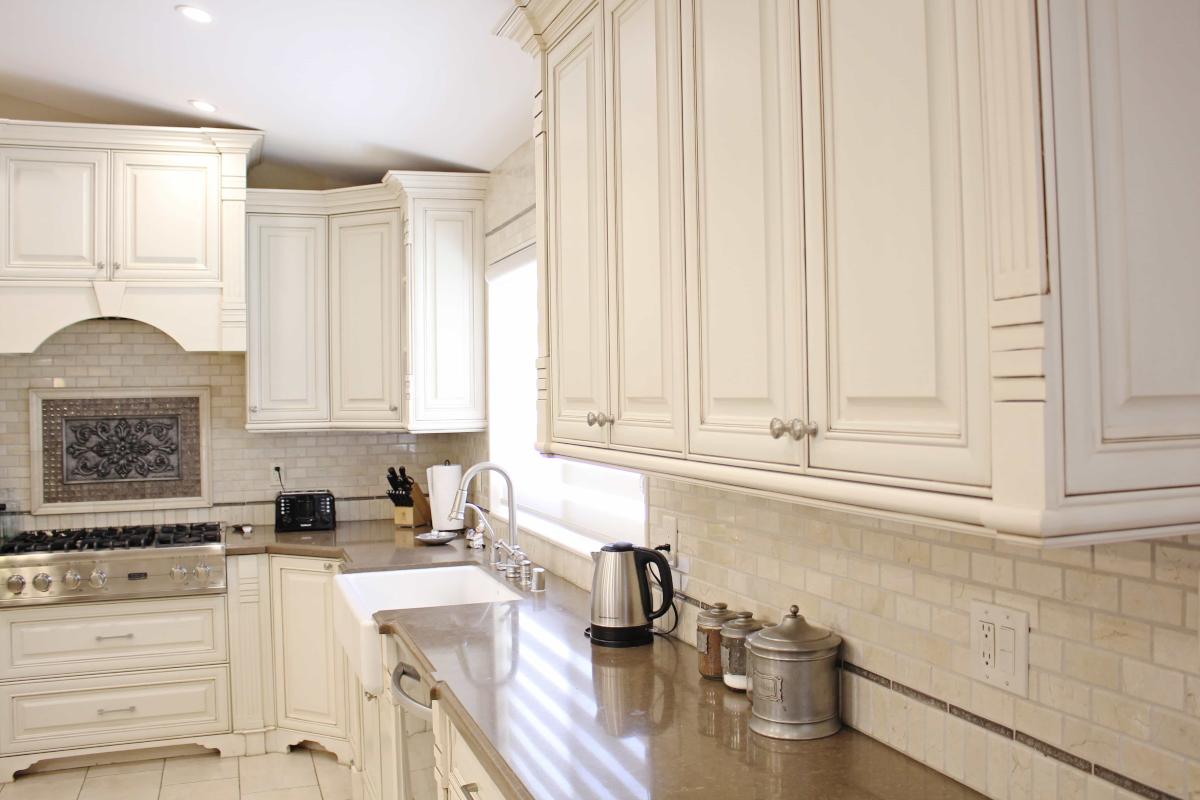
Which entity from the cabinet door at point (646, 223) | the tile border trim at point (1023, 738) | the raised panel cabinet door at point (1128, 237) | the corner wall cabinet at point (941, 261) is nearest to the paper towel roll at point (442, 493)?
the cabinet door at point (646, 223)

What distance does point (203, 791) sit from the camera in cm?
400

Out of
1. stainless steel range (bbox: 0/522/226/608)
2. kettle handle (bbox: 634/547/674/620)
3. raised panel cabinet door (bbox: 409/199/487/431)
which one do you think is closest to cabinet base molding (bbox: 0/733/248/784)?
stainless steel range (bbox: 0/522/226/608)

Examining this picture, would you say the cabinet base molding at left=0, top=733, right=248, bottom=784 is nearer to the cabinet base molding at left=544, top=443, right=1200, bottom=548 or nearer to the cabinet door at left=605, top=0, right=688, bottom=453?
the cabinet door at left=605, top=0, right=688, bottom=453

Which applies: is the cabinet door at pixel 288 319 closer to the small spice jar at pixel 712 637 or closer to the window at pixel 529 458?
the window at pixel 529 458

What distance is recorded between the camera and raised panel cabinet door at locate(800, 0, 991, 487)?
1044mm

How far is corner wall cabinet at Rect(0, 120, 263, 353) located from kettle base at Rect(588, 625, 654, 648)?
271 centimetres

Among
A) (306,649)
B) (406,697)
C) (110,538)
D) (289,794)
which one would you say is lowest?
(289,794)

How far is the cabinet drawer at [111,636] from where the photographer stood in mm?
4105

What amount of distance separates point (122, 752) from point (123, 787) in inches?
11.8

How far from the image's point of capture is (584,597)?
3.05 meters

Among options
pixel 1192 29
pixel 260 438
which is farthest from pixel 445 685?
pixel 260 438

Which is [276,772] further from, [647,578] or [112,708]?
[647,578]

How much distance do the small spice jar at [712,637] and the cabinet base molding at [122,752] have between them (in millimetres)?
3127

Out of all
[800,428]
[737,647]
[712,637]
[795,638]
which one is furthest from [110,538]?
[800,428]
